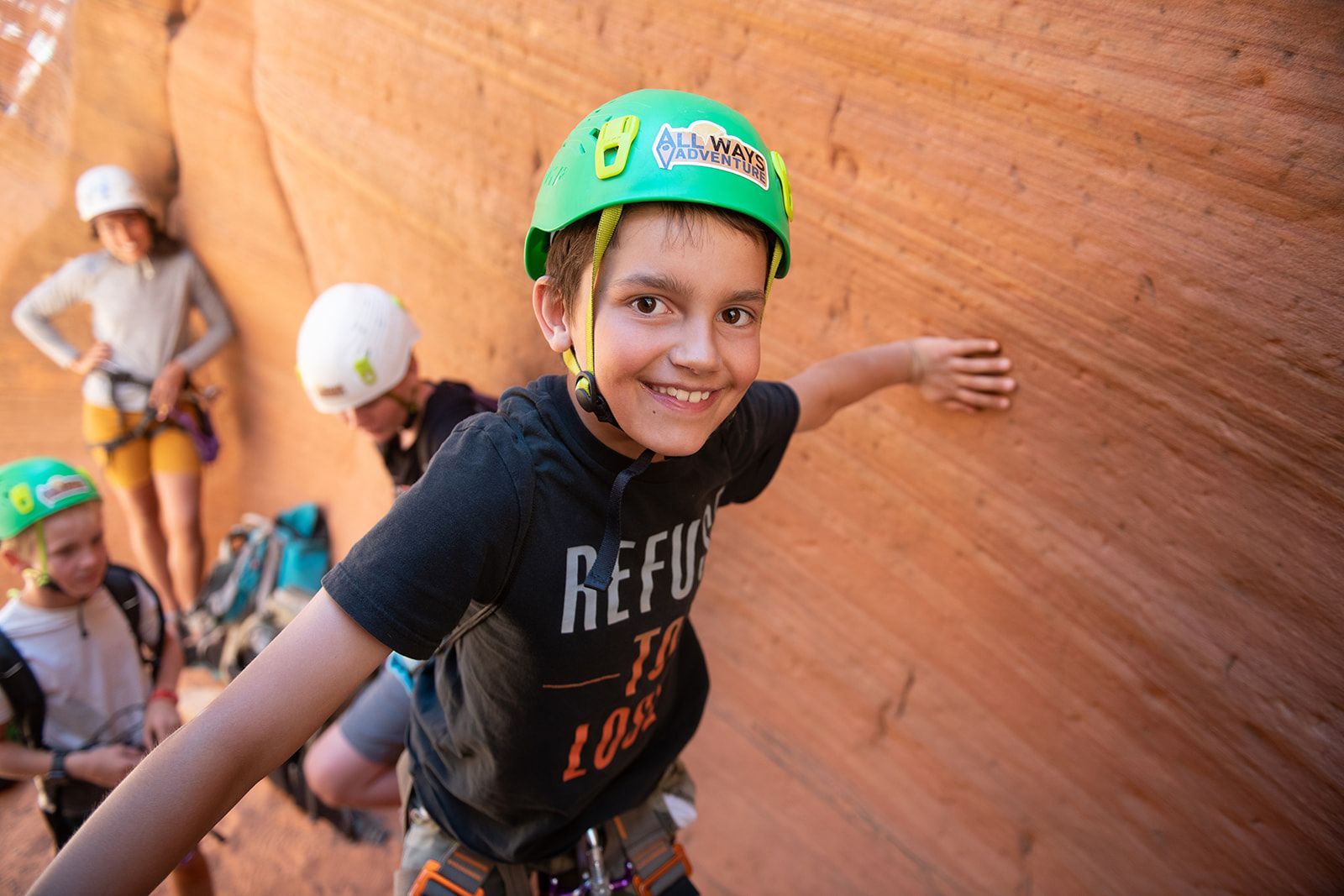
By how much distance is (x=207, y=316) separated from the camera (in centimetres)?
564

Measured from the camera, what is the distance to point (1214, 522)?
2.37 meters

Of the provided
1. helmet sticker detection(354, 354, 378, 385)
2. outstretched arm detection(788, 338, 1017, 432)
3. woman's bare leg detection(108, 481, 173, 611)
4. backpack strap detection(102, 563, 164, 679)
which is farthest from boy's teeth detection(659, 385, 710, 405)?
woman's bare leg detection(108, 481, 173, 611)

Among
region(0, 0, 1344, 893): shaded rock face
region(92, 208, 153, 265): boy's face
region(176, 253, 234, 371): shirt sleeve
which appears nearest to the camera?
region(0, 0, 1344, 893): shaded rock face

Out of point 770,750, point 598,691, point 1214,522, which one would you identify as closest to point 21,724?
point 598,691

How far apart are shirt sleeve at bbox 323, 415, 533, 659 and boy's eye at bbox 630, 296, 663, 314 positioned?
0.33 metres

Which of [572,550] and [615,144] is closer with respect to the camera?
[615,144]

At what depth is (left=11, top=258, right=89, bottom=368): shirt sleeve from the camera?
207 inches

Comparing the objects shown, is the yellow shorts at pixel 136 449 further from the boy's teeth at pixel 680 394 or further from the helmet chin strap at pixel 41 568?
the boy's teeth at pixel 680 394

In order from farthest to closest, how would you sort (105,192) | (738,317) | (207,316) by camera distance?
1. (207,316)
2. (105,192)
3. (738,317)

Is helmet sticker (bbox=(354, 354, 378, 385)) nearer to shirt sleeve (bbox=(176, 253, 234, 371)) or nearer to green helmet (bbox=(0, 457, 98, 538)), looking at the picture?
green helmet (bbox=(0, 457, 98, 538))

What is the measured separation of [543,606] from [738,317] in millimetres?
670

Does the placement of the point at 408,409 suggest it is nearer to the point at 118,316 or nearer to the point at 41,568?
the point at 41,568

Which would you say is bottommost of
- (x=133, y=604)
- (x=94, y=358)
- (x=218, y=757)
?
(x=94, y=358)

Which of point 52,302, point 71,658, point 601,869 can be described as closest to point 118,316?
point 52,302
